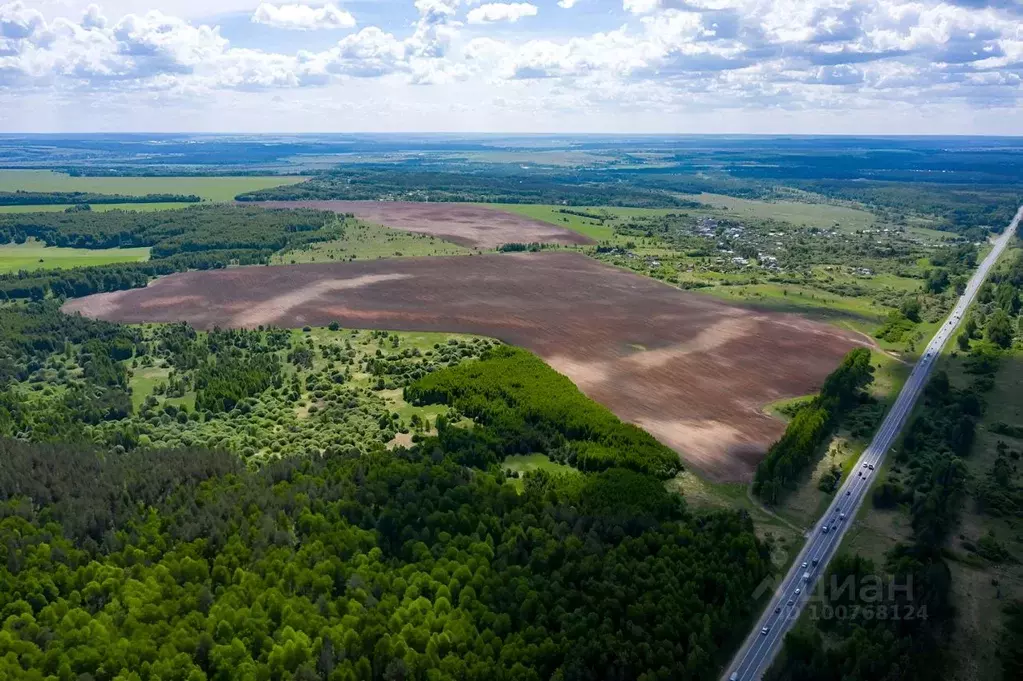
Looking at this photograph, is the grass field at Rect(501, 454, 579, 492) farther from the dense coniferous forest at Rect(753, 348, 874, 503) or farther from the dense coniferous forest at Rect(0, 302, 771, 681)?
the dense coniferous forest at Rect(753, 348, 874, 503)

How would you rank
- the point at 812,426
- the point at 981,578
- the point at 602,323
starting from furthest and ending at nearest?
the point at 602,323 < the point at 812,426 < the point at 981,578

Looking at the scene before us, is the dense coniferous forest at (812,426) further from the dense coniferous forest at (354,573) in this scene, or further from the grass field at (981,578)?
the grass field at (981,578)

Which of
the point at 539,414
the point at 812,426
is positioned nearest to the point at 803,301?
the point at 812,426

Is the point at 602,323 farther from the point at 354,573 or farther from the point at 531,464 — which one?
the point at 354,573

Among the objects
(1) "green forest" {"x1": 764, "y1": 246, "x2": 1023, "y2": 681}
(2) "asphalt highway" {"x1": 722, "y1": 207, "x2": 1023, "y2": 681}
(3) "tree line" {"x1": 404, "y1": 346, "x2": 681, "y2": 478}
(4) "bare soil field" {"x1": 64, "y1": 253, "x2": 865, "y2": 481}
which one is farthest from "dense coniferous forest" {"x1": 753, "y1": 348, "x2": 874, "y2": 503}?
(3) "tree line" {"x1": 404, "y1": 346, "x2": 681, "y2": 478}

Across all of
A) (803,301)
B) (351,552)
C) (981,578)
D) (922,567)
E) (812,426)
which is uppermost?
(803,301)

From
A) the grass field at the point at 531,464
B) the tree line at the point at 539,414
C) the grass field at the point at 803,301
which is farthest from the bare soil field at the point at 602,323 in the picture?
the grass field at the point at 531,464

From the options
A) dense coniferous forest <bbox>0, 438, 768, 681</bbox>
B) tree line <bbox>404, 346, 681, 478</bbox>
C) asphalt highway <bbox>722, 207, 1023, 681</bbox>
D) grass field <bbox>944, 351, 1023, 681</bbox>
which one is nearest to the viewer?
dense coniferous forest <bbox>0, 438, 768, 681</bbox>
